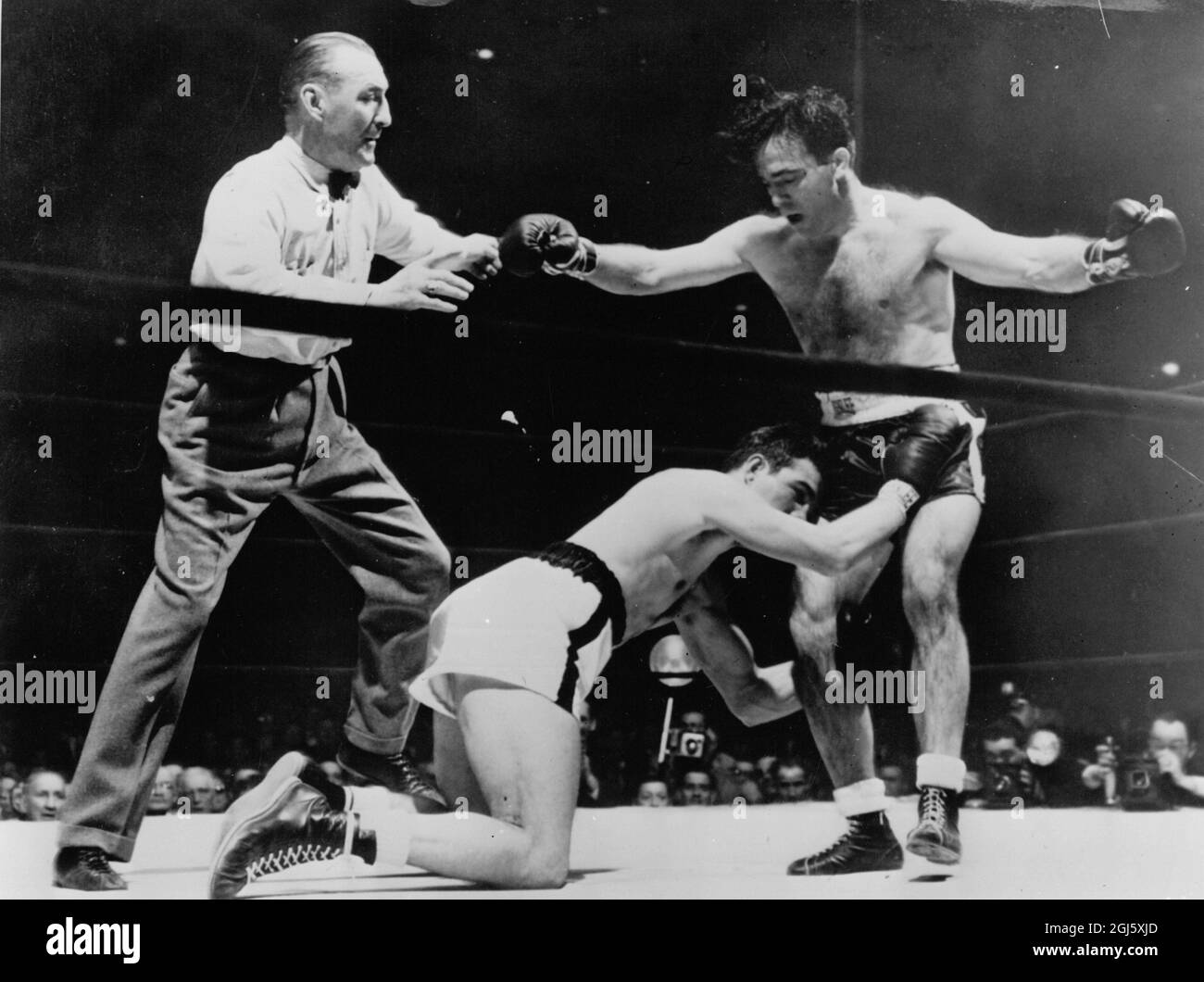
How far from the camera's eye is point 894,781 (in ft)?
10.5

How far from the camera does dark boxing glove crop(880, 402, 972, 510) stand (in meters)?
3.23

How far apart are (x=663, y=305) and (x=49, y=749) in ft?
6.27

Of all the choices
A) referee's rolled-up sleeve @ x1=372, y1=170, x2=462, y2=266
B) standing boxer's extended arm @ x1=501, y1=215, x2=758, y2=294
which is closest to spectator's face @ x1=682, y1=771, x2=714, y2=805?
standing boxer's extended arm @ x1=501, y1=215, x2=758, y2=294

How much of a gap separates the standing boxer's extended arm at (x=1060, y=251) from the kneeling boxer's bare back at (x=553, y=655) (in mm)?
424

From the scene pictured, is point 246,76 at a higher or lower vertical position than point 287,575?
higher

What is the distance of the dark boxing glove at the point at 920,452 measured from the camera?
3.23m

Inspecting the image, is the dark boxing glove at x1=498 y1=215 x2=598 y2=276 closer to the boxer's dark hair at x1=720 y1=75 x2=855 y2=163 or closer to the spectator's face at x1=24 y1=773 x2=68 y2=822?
the boxer's dark hair at x1=720 y1=75 x2=855 y2=163

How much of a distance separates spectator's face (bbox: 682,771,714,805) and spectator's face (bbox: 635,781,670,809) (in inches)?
1.9

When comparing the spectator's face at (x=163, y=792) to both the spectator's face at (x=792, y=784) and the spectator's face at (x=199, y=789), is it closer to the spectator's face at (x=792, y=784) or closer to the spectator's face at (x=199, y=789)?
the spectator's face at (x=199, y=789)

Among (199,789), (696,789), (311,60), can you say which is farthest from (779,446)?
(199,789)

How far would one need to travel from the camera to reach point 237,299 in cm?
313

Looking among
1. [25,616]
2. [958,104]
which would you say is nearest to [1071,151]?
[958,104]

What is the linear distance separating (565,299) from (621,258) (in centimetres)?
18
